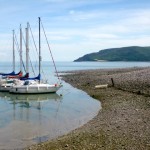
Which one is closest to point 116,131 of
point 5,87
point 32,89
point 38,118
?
point 38,118

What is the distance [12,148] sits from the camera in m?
21.2

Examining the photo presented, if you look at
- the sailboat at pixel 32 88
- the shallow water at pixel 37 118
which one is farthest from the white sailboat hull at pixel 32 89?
the shallow water at pixel 37 118

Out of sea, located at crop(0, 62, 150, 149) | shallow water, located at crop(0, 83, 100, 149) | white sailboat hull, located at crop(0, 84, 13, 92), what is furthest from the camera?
white sailboat hull, located at crop(0, 84, 13, 92)

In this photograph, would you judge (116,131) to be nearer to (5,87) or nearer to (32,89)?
(32,89)

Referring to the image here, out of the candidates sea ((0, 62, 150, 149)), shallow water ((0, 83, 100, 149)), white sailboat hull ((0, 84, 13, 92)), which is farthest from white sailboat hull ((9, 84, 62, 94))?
shallow water ((0, 83, 100, 149))

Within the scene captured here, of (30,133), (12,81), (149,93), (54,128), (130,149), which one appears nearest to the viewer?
(130,149)

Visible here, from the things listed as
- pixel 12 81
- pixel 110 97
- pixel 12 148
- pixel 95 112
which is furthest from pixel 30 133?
pixel 12 81

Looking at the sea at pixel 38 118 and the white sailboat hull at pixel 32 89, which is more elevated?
the white sailboat hull at pixel 32 89

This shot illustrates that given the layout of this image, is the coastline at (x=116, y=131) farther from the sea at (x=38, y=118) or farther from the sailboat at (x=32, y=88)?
the sailboat at (x=32, y=88)

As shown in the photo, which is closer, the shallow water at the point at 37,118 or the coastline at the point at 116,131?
the coastline at the point at 116,131

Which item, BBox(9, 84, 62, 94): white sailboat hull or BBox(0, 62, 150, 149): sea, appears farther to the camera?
BBox(9, 84, 62, 94): white sailboat hull

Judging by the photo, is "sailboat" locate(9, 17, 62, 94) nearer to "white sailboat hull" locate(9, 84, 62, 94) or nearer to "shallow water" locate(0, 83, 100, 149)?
"white sailboat hull" locate(9, 84, 62, 94)

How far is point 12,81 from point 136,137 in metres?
42.4

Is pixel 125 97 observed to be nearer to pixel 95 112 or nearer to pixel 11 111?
pixel 95 112
